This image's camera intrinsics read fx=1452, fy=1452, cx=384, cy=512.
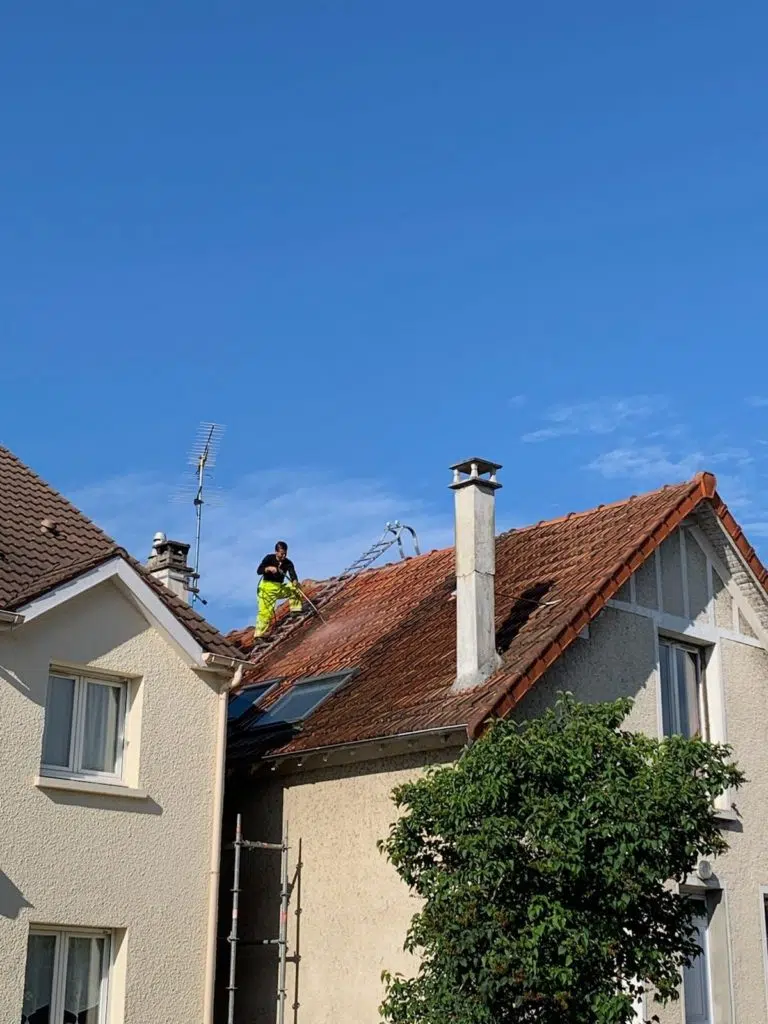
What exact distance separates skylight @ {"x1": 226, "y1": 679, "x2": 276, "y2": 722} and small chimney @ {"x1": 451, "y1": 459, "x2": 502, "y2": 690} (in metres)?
3.89

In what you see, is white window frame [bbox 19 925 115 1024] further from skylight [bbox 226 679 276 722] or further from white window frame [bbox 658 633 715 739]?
white window frame [bbox 658 633 715 739]

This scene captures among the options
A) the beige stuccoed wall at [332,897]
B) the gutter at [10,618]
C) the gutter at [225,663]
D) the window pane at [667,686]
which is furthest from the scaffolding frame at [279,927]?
the window pane at [667,686]

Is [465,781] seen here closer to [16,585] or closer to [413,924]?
[413,924]

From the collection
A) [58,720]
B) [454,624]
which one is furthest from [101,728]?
[454,624]

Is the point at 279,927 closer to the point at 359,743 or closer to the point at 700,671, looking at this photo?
the point at 359,743

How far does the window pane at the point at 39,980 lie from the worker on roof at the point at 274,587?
27.3 ft

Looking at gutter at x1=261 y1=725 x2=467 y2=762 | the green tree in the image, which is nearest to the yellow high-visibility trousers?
gutter at x1=261 y1=725 x2=467 y2=762

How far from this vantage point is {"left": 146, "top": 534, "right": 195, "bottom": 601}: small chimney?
67.7 ft

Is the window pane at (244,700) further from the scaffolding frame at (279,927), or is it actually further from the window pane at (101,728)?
the window pane at (101,728)

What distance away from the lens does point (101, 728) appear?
15477mm

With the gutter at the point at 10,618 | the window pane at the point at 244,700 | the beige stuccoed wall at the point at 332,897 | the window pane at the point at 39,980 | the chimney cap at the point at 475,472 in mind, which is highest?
the chimney cap at the point at 475,472

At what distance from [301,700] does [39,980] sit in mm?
5196

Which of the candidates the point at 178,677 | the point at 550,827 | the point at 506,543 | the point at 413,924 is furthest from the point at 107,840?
the point at 506,543

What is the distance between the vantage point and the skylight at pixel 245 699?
19094 millimetres
